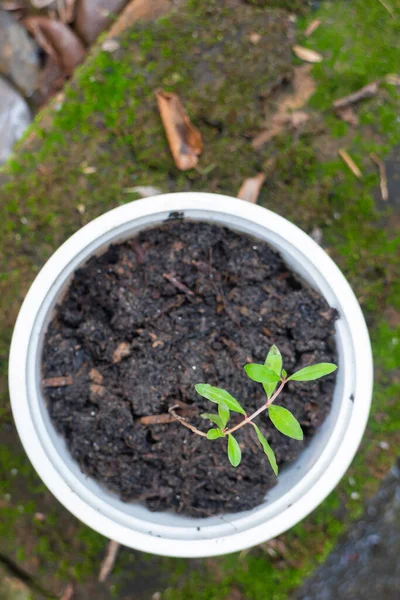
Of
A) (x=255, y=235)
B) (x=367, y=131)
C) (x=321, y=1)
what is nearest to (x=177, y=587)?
(x=255, y=235)

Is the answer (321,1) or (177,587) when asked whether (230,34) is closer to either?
(321,1)

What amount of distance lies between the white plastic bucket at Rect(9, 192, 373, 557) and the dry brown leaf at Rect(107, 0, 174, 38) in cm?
70

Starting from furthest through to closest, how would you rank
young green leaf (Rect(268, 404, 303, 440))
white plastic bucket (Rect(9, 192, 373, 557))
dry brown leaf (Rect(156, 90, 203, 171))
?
1. dry brown leaf (Rect(156, 90, 203, 171))
2. white plastic bucket (Rect(9, 192, 373, 557))
3. young green leaf (Rect(268, 404, 303, 440))

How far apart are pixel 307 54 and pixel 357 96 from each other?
174mm

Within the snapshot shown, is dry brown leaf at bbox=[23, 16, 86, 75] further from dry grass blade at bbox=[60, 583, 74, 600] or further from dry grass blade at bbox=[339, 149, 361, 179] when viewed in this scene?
dry grass blade at bbox=[60, 583, 74, 600]

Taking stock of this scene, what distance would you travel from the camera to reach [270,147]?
1338mm

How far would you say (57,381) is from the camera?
3.19 ft

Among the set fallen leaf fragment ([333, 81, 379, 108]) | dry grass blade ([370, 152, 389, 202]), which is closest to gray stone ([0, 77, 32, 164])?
fallen leaf fragment ([333, 81, 379, 108])

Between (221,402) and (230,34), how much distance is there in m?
1.01

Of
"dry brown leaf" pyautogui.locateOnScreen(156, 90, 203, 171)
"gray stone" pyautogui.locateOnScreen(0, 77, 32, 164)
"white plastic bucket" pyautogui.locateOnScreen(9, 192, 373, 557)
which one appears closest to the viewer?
"white plastic bucket" pyautogui.locateOnScreen(9, 192, 373, 557)

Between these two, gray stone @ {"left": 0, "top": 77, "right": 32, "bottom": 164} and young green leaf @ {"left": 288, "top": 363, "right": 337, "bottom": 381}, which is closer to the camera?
young green leaf @ {"left": 288, "top": 363, "right": 337, "bottom": 381}

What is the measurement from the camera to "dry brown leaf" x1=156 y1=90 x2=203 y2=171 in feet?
4.25

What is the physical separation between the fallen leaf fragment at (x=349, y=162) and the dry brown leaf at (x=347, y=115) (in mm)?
82

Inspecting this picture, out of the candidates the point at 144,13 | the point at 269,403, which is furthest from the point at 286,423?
the point at 144,13
